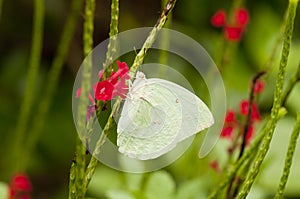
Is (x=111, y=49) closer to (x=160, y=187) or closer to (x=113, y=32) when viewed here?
(x=113, y=32)

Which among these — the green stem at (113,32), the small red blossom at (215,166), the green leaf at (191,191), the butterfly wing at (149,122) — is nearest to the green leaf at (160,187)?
the green leaf at (191,191)

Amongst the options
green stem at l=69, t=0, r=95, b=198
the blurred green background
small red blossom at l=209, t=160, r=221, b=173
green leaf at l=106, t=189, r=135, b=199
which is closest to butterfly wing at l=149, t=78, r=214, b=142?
green stem at l=69, t=0, r=95, b=198

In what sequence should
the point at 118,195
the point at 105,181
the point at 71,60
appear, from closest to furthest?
the point at 118,195 → the point at 105,181 → the point at 71,60

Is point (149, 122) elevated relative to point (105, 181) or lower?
elevated

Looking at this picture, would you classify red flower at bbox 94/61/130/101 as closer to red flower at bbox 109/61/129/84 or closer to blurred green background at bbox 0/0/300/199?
red flower at bbox 109/61/129/84

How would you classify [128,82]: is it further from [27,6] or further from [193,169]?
[27,6]

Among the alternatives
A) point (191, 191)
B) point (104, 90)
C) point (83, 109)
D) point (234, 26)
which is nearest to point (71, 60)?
point (234, 26)
